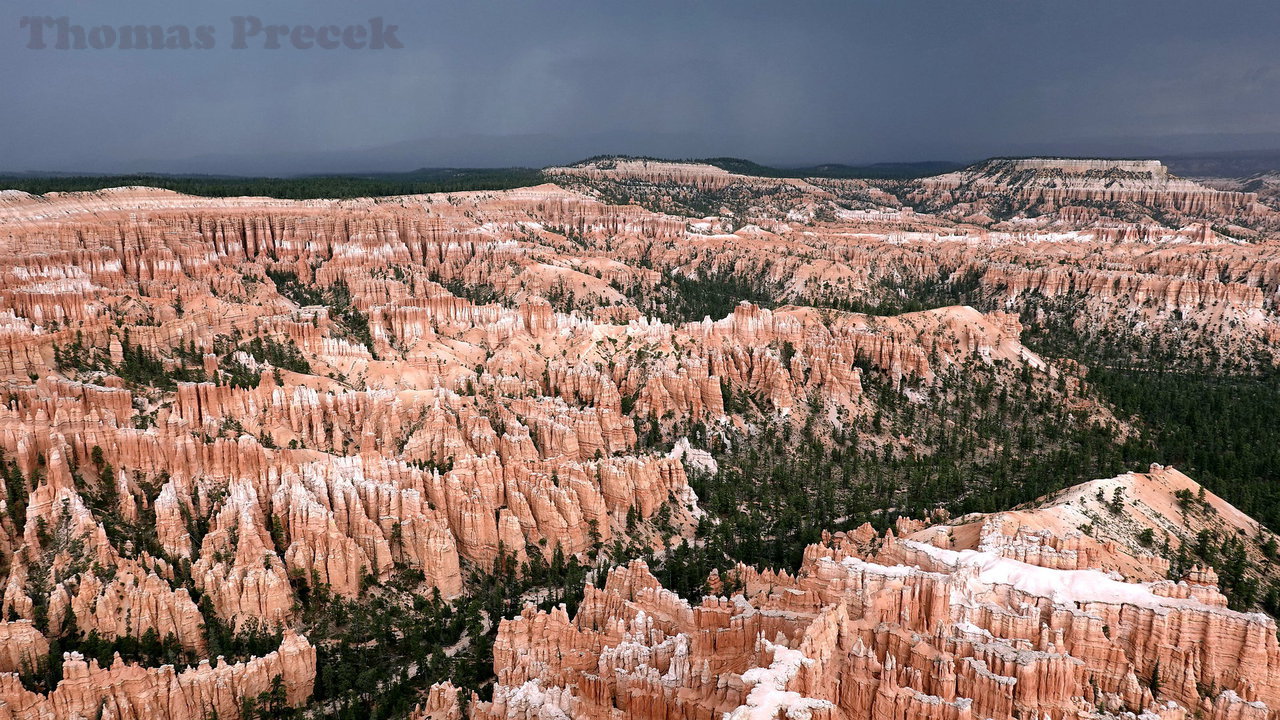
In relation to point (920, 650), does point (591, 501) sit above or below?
below

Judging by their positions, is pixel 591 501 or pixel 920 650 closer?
pixel 920 650

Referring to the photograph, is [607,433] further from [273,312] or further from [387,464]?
→ [273,312]

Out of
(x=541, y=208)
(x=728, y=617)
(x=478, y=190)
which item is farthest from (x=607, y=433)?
(x=478, y=190)

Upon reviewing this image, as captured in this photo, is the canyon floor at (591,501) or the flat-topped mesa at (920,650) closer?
the flat-topped mesa at (920,650)

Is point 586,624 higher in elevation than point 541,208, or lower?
lower

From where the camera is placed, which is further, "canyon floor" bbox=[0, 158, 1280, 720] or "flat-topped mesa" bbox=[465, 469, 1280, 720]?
"canyon floor" bbox=[0, 158, 1280, 720]
